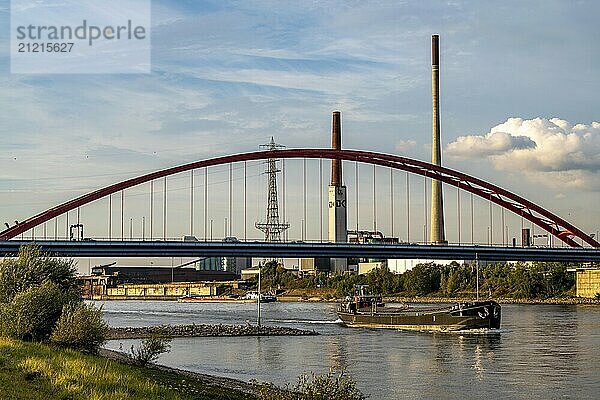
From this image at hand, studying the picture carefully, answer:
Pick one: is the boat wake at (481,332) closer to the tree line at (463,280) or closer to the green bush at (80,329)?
the green bush at (80,329)

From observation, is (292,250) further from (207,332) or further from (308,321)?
(207,332)

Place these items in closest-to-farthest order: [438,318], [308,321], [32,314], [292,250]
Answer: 1. [32,314]
2. [438,318]
3. [308,321]
4. [292,250]

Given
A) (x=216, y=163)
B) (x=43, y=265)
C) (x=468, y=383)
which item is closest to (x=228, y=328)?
(x=216, y=163)

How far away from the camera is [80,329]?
28250mm

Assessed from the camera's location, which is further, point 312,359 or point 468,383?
point 312,359

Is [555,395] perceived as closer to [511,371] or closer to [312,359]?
[511,371]

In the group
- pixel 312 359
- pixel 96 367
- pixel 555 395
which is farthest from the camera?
pixel 312 359

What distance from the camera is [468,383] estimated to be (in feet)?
102

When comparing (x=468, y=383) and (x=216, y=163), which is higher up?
(x=216, y=163)

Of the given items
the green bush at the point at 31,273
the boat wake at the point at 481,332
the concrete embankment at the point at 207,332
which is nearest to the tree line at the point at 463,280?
the boat wake at the point at 481,332

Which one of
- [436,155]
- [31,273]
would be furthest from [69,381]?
[436,155]

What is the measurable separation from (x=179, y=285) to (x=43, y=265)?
5354 inches

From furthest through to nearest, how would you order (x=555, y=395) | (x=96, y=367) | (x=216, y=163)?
(x=216, y=163) → (x=555, y=395) → (x=96, y=367)

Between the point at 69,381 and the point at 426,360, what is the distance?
22.9m
